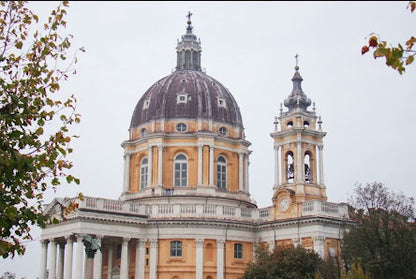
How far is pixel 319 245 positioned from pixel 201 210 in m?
10.2

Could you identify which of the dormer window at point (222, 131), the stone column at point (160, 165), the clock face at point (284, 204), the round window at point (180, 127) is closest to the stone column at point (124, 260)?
the stone column at point (160, 165)

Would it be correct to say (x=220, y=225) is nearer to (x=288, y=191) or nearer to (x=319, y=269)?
(x=288, y=191)

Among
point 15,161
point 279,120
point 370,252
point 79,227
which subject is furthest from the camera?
point 279,120

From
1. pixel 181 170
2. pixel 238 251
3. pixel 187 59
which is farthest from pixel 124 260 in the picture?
pixel 187 59

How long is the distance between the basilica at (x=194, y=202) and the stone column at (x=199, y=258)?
0.08 metres

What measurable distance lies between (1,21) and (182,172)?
45399mm

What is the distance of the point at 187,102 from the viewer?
211ft

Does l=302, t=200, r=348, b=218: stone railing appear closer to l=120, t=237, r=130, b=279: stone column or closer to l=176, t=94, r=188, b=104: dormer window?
l=120, t=237, r=130, b=279: stone column

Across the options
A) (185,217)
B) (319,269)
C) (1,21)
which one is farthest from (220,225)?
Answer: (1,21)

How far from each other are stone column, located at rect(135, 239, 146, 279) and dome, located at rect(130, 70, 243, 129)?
1321cm

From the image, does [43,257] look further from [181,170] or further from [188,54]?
[188,54]

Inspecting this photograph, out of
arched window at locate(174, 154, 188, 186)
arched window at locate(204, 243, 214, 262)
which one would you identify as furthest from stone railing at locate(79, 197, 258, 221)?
arched window at locate(174, 154, 188, 186)

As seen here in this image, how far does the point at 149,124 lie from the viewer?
6438 centimetres

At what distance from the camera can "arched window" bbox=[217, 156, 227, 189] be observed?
6338 centimetres
